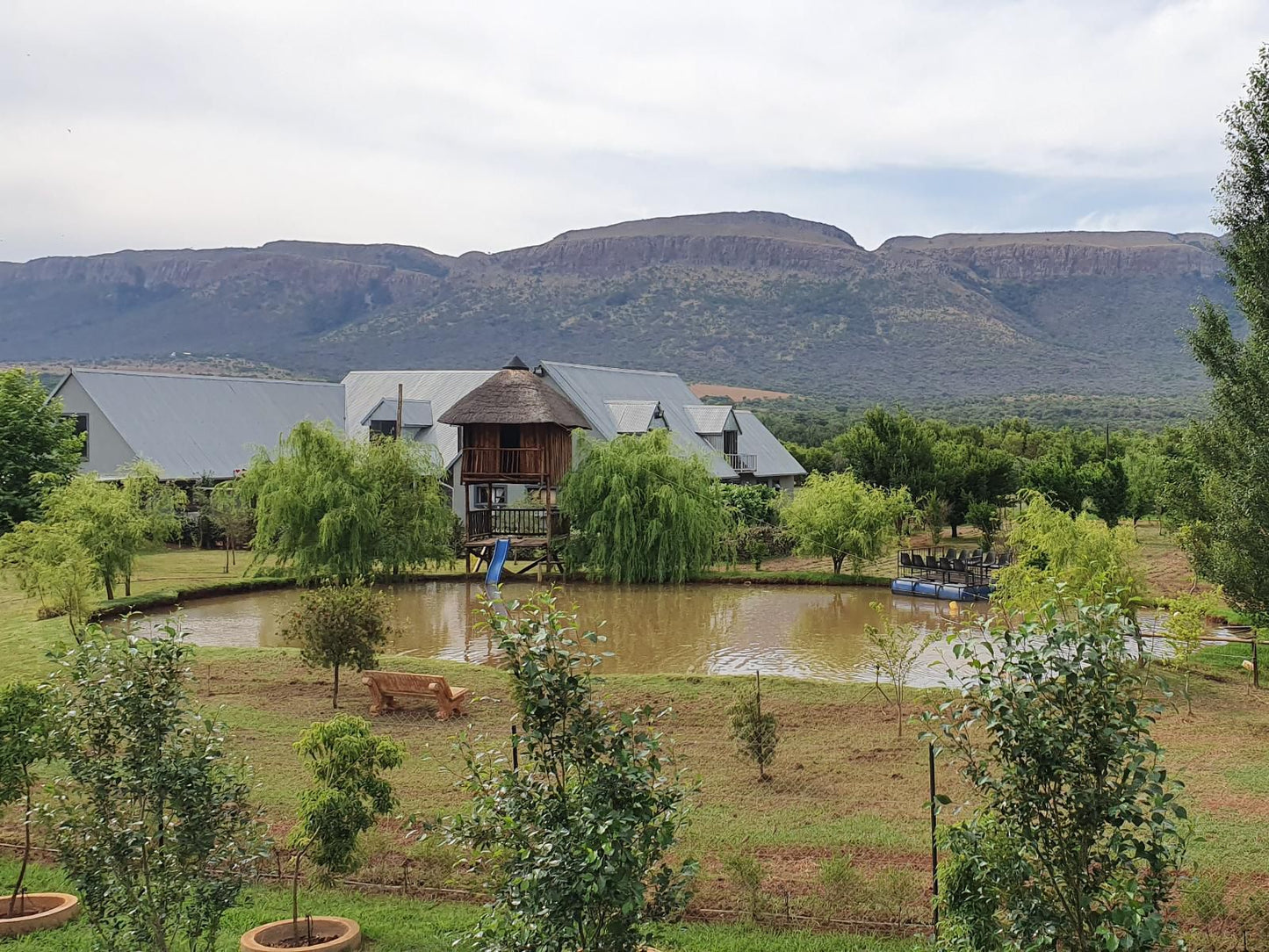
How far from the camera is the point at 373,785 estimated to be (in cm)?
1002

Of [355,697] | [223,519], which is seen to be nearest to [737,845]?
[355,697]

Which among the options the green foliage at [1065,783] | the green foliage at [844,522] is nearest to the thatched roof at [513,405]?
the green foliage at [844,522]

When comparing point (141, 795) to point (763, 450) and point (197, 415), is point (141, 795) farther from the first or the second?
point (763, 450)

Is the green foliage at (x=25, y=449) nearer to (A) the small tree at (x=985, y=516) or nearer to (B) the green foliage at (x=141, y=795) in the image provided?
(B) the green foliage at (x=141, y=795)

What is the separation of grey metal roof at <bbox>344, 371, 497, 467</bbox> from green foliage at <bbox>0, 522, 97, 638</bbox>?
22.6 meters

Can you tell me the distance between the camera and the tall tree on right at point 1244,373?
16688mm

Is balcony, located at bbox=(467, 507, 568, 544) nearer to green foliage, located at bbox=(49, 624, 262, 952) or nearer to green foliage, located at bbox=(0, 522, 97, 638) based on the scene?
green foliage, located at bbox=(0, 522, 97, 638)

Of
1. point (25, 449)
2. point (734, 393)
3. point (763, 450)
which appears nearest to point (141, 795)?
point (25, 449)

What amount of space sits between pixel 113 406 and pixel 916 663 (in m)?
33.0

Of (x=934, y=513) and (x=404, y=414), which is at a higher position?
(x=404, y=414)

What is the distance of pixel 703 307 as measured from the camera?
138 meters

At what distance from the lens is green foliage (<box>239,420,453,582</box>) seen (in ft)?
102

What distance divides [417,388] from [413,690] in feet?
110

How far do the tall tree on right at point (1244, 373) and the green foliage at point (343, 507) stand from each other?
21.3m
